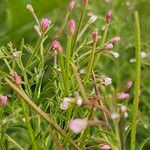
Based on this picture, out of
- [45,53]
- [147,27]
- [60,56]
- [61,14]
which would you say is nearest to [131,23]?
[147,27]

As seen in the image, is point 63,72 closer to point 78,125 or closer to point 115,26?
point 78,125

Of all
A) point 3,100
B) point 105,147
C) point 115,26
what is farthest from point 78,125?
point 115,26

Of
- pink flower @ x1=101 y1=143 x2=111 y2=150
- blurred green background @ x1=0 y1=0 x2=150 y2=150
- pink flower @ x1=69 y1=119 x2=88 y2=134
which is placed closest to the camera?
pink flower @ x1=69 y1=119 x2=88 y2=134

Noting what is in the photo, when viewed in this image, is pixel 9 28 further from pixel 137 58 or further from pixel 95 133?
pixel 137 58

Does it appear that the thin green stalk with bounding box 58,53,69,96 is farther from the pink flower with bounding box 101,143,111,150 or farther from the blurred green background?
the blurred green background

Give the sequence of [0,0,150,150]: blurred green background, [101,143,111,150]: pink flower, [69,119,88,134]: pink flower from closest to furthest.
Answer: [69,119,88,134]: pink flower → [101,143,111,150]: pink flower → [0,0,150,150]: blurred green background

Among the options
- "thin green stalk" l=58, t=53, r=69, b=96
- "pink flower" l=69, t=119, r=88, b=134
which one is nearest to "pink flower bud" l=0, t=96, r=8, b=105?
"thin green stalk" l=58, t=53, r=69, b=96

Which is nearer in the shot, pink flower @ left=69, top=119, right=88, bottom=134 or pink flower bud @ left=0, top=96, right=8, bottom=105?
pink flower @ left=69, top=119, right=88, bottom=134

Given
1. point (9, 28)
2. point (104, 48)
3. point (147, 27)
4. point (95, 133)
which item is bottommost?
point (147, 27)
